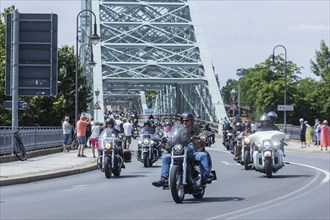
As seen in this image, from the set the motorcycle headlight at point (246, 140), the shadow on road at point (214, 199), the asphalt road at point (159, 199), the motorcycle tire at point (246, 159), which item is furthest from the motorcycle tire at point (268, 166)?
Result: the shadow on road at point (214, 199)

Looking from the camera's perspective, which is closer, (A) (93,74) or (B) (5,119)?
(B) (5,119)

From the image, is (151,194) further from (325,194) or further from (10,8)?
(10,8)

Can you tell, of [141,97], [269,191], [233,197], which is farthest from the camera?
[141,97]

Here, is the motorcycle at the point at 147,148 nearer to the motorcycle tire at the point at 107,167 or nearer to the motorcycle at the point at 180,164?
the motorcycle tire at the point at 107,167

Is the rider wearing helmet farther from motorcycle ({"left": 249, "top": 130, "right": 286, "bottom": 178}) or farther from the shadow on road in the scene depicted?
the shadow on road

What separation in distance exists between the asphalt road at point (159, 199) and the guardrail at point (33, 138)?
5.59 meters

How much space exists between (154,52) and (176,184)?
9407 centimetres

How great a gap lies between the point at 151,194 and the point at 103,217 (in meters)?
4.26

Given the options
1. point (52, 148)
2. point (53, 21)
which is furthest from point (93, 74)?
point (53, 21)

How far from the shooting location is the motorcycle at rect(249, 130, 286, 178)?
2061 cm

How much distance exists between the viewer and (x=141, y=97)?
6688 inches

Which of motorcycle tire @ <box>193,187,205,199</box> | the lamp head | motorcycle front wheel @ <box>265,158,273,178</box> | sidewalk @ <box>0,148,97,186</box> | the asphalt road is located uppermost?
the lamp head

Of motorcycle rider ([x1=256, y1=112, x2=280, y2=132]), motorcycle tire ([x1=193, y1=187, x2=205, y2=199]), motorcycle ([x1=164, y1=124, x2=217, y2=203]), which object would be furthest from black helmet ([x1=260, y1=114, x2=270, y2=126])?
motorcycle ([x1=164, y1=124, x2=217, y2=203])

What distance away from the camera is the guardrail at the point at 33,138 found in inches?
1103
